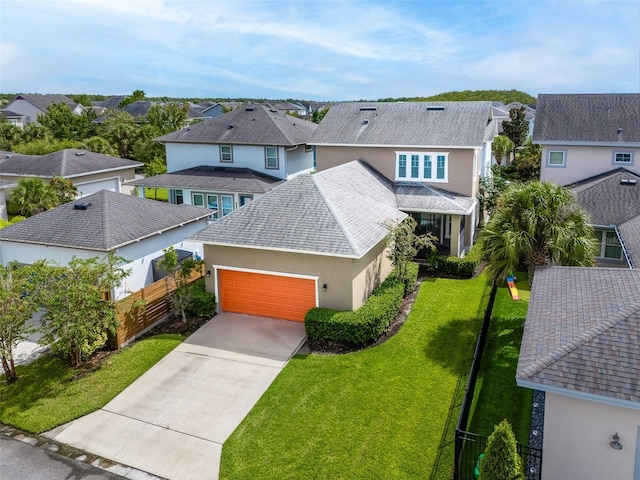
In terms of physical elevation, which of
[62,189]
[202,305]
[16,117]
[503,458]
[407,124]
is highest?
[16,117]

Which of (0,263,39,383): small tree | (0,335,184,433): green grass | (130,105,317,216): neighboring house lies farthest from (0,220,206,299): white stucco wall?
(130,105,317,216): neighboring house

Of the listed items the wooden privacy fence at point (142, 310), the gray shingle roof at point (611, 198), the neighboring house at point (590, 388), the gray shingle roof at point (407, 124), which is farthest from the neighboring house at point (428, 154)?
the neighboring house at point (590, 388)

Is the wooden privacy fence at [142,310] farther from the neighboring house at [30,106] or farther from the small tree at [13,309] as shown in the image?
the neighboring house at [30,106]

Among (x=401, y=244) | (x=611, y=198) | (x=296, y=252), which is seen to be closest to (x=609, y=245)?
(x=611, y=198)

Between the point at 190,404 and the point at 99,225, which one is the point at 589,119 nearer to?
the point at 99,225

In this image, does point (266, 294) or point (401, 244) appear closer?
point (266, 294)

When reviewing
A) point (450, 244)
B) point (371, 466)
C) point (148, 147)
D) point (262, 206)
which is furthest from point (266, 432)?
point (148, 147)

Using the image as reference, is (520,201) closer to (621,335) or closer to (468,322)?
(468,322)

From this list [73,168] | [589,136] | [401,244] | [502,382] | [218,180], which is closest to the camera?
[502,382]
